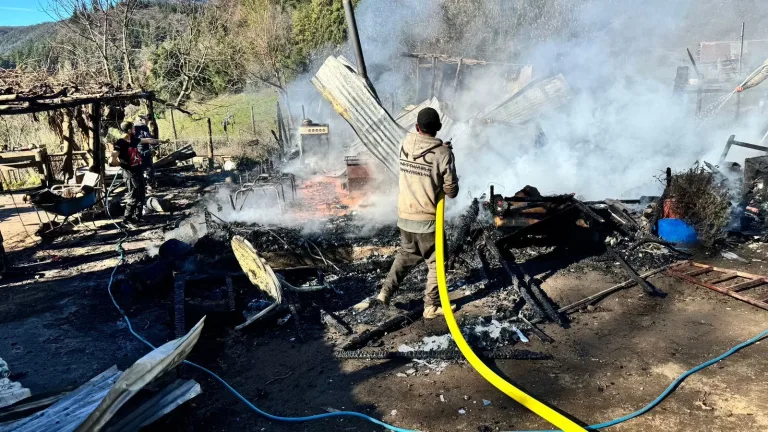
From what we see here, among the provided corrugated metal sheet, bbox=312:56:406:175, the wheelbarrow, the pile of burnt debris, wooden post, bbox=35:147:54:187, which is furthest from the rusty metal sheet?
wooden post, bbox=35:147:54:187

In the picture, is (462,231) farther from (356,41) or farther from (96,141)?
(96,141)

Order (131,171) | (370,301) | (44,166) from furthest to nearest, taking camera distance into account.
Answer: (44,166), (131,171), (370,301)

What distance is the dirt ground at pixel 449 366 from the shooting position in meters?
3.44

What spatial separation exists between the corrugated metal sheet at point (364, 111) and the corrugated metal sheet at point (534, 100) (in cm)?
480

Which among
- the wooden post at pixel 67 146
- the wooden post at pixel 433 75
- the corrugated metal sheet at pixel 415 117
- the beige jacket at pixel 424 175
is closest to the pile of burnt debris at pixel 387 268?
the beige jacket at pixel 424 175

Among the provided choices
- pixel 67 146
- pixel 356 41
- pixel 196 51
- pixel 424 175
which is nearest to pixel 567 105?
pixel 356 41

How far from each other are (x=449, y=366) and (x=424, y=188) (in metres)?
1.73

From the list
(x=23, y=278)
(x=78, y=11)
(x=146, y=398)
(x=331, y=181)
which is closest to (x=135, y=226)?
(x=23, y=278)

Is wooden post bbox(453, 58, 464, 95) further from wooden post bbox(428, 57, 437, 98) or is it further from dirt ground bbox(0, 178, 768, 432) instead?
dirt ground bbox(0, 178, 768, 432)

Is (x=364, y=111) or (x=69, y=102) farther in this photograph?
(x=69, y=102)

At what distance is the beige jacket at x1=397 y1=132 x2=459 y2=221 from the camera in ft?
15.3

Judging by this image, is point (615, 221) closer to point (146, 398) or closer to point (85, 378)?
point (146, 398)

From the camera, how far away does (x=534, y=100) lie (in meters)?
12.2

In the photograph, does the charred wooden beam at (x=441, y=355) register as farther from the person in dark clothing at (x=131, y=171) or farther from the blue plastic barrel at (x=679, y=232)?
the person in dark clothing at (x=131, y=171)
